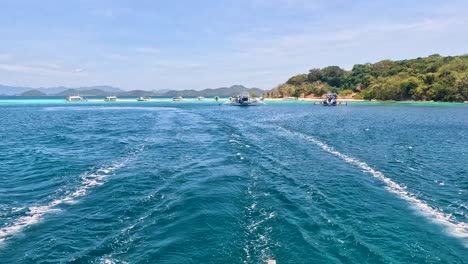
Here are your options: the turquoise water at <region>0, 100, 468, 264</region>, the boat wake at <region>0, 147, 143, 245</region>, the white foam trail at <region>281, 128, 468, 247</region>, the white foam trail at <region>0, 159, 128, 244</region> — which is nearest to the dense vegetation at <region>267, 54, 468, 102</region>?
the turquoise water at <region>0, 100, 468, 264</region>

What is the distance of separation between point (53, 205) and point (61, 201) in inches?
30.6

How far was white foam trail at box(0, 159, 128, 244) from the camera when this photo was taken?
17.1m

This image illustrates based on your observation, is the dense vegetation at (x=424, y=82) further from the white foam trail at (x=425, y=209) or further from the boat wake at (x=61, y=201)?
the boat wake at (x=61, y=201)

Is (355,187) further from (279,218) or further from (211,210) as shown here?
(211,210)

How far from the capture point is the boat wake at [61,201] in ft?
56.4

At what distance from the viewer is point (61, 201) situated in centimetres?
2150

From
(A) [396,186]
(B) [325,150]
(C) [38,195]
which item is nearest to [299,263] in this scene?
(A) [396,186]

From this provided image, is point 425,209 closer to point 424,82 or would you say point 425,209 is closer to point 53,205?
point 53,205

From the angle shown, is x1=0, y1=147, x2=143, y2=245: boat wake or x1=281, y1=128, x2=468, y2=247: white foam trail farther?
x1=0, y1=147, x2=143, y2=245: boat wake

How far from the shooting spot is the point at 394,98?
169m

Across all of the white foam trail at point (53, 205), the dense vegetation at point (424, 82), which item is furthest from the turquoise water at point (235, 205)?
the dense vegetation at point (424, 82)

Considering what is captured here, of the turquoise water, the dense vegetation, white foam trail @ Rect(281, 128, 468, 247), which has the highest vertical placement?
the dense vegetation

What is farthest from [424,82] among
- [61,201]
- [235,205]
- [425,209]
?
[61,201]

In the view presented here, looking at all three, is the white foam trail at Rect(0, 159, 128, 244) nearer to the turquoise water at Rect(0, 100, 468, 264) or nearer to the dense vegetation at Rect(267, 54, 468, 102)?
the turquoise water at Rect(0, 100, 468, 264)
